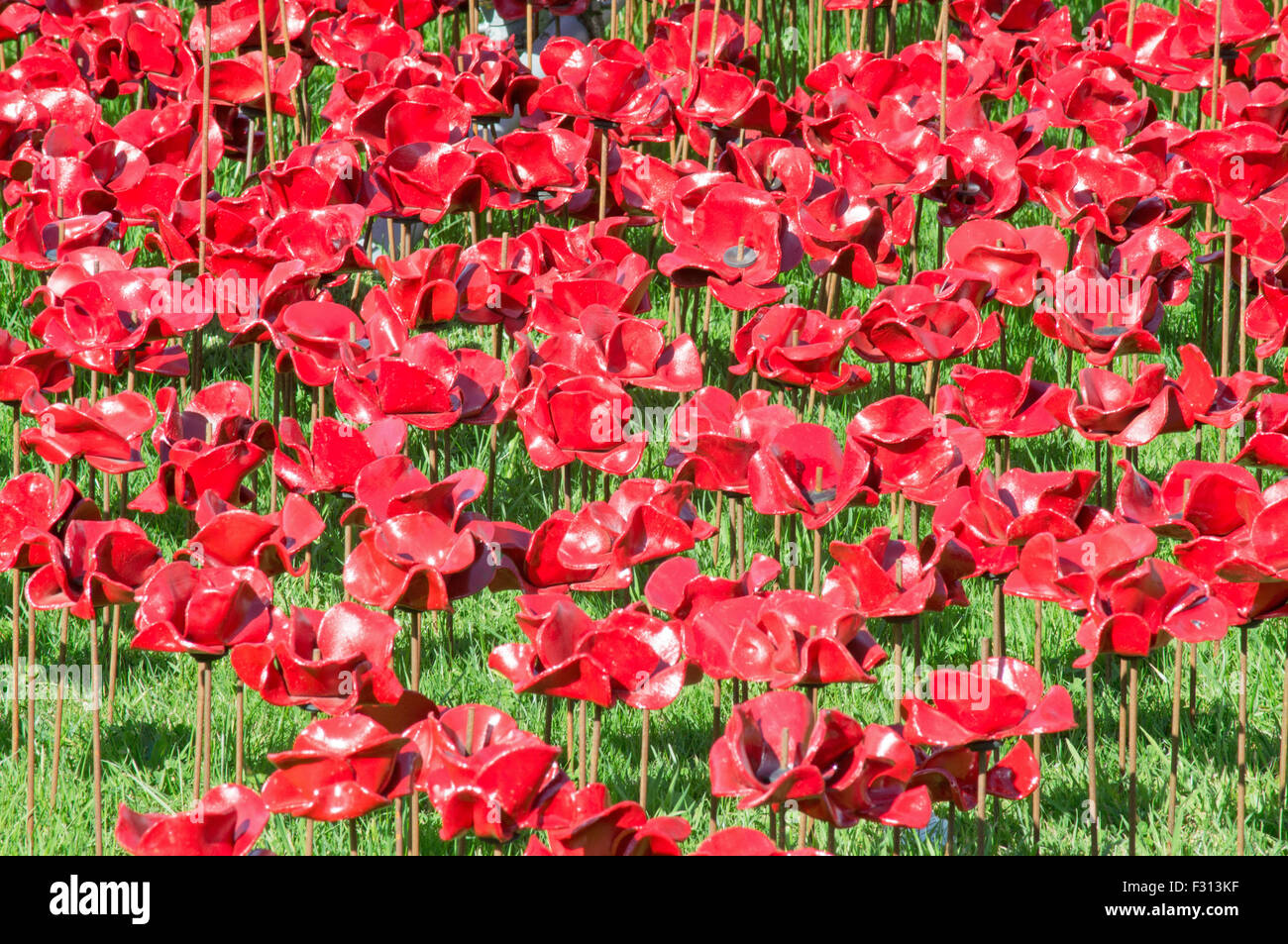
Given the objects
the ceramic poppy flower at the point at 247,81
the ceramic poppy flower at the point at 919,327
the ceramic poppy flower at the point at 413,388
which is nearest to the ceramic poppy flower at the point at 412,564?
the ceramic poppy flower at the point at 413,388

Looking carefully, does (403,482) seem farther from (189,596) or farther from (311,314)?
(311,314)

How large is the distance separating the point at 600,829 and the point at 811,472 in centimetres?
56

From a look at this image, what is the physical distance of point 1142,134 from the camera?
243cm

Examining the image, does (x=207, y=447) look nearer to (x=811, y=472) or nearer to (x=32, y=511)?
(x=32, y=511)

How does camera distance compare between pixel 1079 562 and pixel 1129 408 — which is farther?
pixel 1129 408

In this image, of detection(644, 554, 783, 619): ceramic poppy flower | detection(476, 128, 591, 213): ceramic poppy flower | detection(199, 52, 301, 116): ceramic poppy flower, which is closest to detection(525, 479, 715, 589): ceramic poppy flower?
detection(644, 554, 783, 619): ceramic poppy flower

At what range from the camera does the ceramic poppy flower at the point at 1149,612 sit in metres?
1.39

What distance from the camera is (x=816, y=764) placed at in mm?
1253

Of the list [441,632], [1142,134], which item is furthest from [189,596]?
[1142,134]

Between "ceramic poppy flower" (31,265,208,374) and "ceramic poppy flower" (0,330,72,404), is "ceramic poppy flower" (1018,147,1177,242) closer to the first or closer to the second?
"ceramic poppy flower" (31,265,208,374)

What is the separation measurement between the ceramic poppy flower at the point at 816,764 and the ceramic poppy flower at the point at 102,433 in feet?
2.82

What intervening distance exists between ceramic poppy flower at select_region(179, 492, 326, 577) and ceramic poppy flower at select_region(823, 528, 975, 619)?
1.75 ft

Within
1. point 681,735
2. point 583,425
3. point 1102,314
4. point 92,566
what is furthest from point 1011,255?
point 92,566

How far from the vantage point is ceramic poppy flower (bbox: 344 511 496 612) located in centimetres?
145
